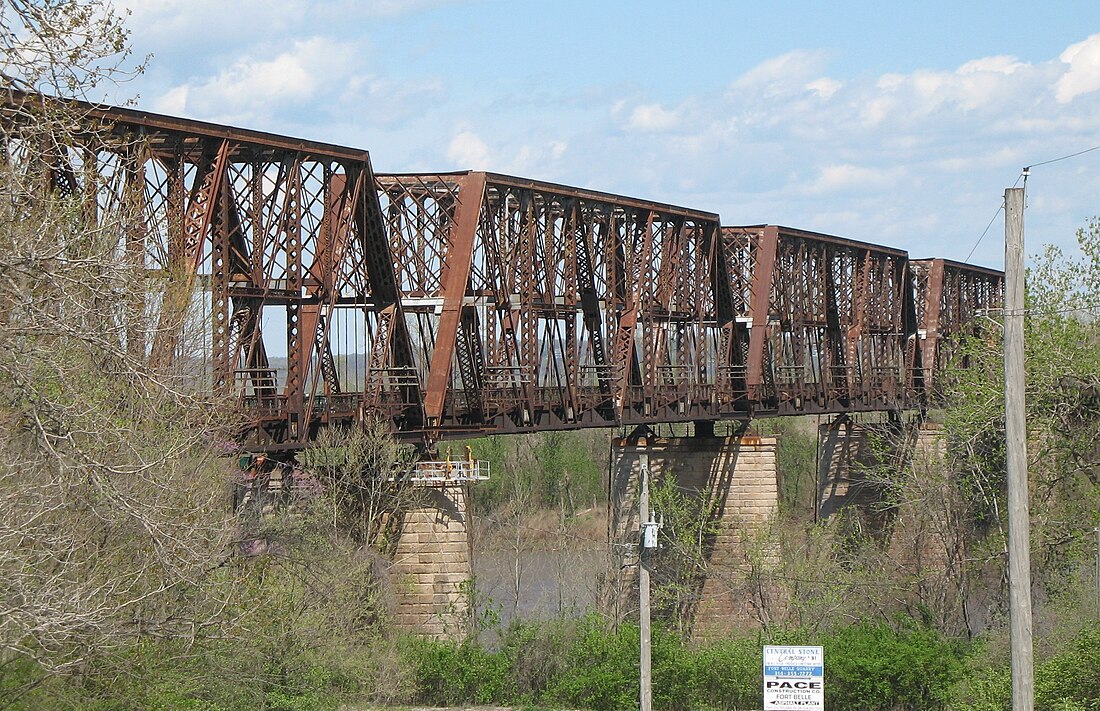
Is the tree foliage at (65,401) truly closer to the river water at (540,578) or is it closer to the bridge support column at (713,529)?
the river water at (540,578)

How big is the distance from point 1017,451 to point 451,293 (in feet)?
69.5

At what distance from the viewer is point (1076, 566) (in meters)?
41.2

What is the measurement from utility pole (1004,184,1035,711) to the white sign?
3.51 meters

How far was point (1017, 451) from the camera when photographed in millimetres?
17703

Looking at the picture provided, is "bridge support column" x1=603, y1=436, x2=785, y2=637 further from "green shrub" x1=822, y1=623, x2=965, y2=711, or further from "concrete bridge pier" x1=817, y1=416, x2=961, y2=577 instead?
"green shrub" x1=822, y1=623, x2=965, y2=711

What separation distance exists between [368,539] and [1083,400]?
727 inches

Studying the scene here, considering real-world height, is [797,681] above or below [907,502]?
below

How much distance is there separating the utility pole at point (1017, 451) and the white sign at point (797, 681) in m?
3.51

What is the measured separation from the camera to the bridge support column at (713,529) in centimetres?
4916

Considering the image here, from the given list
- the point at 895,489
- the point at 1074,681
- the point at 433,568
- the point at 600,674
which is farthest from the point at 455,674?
the point at 895,489

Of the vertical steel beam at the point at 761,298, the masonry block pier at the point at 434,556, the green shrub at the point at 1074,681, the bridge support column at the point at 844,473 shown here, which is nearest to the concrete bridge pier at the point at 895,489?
the bridge support column at the point at 844,473

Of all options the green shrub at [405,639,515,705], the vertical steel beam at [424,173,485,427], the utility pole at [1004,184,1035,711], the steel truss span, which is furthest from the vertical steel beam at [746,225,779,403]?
the utility pole at [1004,184,1035,711]

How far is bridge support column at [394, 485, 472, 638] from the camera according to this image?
36906mm

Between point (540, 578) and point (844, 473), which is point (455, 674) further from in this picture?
point (844, 473)
